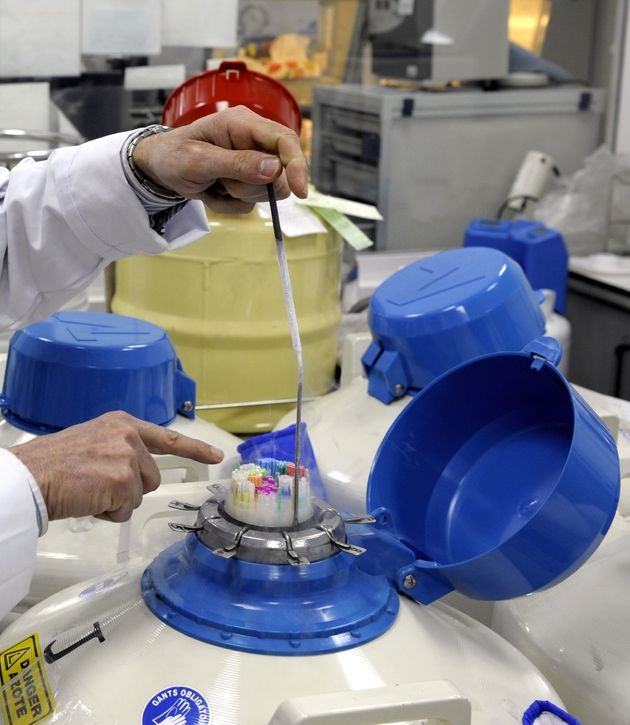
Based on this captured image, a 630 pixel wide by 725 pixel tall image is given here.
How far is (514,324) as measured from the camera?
106 cm

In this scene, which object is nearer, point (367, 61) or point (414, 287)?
point (414, 287)

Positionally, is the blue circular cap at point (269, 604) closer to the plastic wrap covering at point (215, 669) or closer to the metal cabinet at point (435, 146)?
the plastic wrap covering at point (215, 669)

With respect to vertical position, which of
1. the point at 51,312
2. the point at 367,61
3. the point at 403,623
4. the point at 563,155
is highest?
the point at 367,61

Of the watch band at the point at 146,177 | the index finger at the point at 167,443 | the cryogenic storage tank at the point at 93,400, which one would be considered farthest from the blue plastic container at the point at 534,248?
the index finger at the point at 167,443

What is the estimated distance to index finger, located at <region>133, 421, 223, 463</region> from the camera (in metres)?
0.76

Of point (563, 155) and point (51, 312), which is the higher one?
point (563, 155)

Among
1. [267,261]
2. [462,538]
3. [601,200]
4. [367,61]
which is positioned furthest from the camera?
[601,200]

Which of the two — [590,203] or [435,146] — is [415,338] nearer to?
Answer: [435,146]

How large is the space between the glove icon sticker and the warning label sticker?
0.26 feet

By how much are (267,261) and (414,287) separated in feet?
0.96

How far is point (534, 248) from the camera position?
77.7 inches

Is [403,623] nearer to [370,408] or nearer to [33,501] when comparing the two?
[33,501]

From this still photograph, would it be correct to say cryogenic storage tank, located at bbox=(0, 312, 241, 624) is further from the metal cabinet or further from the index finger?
the metal cabinet

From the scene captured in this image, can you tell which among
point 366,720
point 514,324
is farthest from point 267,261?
point 366,720
